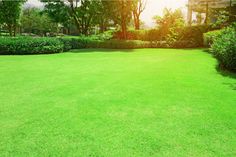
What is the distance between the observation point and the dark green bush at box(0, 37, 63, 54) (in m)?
17.6

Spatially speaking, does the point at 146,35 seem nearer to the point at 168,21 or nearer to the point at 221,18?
the point at 168,21

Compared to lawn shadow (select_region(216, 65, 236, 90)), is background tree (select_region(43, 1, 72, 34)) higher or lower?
higher

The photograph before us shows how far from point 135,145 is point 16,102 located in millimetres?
3456

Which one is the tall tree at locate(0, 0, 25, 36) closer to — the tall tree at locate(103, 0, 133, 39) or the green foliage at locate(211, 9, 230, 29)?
the tall tree at locate(103, 0, 133, 39)

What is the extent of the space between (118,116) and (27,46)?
1435cm

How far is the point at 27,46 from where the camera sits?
699 inches

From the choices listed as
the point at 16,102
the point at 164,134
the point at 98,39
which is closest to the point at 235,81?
the point at 164,134

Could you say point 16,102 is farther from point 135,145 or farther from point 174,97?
point 174,97

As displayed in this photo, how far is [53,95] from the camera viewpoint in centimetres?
671

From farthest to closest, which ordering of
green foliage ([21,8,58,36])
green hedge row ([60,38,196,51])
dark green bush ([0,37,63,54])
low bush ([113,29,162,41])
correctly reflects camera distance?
green foliage ([21,8,58,36]) → low bush ([113,29,162,41]) → green hedge row ([60,38,196,51]) → dark green bush ([0,37,63,54])

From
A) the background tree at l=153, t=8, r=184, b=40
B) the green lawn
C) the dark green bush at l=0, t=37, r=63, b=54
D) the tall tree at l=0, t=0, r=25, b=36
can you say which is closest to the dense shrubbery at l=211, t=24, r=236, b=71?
the green lawn

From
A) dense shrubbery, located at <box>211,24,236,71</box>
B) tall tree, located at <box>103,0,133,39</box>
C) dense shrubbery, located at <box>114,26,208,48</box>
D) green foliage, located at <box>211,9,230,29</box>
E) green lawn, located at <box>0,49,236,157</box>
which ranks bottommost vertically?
green lawn, located at <box>0,49,236,157</box>

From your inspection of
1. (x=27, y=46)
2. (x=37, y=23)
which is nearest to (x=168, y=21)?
(x=27, y=46)

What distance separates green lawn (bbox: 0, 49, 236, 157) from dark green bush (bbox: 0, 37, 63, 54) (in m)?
9.29
